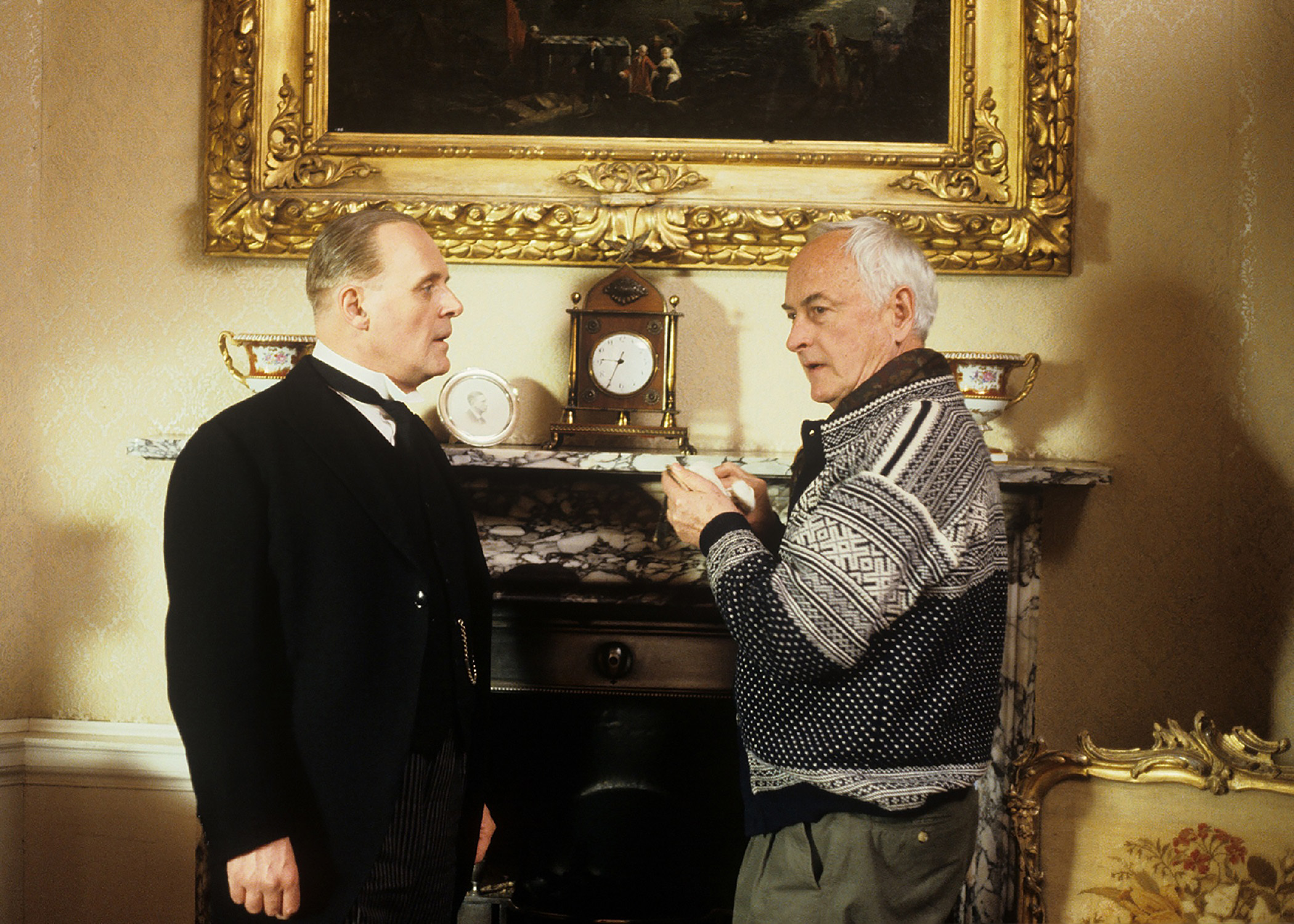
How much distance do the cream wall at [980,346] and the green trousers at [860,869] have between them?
1.10m

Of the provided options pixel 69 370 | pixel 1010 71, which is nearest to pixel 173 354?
pixel 69 370

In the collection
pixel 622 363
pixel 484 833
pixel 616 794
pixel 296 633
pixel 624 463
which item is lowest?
pixel 616 794

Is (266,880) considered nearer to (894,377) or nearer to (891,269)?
(894,377)

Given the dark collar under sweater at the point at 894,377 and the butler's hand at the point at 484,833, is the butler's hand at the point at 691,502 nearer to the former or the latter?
the dark collar under sweater at the point at 894,377

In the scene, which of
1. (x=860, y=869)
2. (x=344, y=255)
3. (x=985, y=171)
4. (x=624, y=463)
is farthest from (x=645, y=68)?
(x=860, y=869)

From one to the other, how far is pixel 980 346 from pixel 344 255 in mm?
1565

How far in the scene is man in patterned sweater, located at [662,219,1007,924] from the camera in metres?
1.20

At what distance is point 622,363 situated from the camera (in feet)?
7.07

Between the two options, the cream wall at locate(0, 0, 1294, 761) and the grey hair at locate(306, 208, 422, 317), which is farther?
the cream wall at locate(0, 0, 1294, 761)

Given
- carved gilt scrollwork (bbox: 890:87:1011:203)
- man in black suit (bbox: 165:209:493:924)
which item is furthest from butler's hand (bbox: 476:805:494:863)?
carved gilt scrollwork (bbox: 890:87:1011:203)

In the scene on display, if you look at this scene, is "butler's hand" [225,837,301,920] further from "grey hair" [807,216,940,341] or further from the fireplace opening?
"grey hair" [807,216,940,341]

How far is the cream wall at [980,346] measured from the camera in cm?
224

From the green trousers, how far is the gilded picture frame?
1.41m

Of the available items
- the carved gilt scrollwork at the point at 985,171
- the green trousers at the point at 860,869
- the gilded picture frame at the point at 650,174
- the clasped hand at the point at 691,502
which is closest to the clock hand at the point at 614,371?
the gilded picture frame at the point at 650,174
